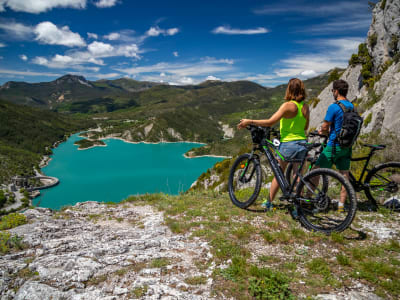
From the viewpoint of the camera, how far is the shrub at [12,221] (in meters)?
5.40

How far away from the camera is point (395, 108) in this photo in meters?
10.9

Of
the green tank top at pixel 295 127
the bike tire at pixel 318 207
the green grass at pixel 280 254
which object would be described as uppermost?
the green tank top at pixel 295 127

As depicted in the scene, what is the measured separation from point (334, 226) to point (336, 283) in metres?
1.80

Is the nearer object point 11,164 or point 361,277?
point 361,277

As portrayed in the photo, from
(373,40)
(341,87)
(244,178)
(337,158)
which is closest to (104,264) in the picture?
(244,178)

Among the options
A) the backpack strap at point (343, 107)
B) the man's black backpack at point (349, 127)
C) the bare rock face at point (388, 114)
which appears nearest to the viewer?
the man's black backpack at point (349, 127)

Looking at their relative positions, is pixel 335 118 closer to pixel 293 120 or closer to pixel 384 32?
pixel 293 120

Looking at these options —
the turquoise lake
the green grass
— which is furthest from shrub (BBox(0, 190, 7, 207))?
the green grass

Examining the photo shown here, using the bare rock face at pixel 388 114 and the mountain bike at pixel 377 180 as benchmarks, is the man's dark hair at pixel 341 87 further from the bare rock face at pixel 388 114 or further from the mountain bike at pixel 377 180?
the bare rock face at pixel 388 114

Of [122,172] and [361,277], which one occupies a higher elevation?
[361,277]

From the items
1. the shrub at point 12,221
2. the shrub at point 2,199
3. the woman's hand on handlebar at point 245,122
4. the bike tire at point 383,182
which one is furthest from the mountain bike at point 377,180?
the shrub at point 2,199

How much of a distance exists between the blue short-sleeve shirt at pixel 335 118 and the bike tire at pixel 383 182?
1.49m

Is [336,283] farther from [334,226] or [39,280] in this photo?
[39,280]

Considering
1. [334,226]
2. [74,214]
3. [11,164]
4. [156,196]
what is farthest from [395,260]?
[11,164]
